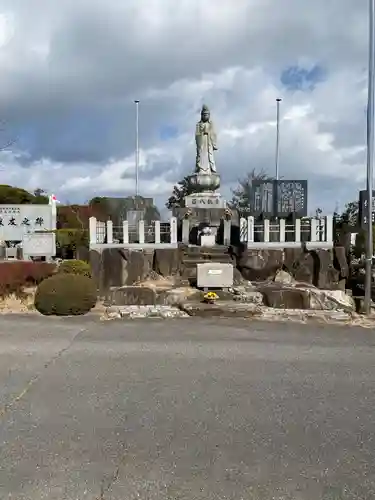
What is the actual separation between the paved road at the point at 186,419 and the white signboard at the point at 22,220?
18.0 m

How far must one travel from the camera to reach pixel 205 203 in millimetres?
21859

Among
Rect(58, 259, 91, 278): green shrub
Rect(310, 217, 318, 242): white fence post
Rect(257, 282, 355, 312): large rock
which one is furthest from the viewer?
Rect(310, 217, 318, 242): white fence post

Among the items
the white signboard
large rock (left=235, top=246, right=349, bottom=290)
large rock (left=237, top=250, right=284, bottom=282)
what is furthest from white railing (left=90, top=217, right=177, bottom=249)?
the white signboard

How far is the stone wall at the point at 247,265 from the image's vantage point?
53.7 feet

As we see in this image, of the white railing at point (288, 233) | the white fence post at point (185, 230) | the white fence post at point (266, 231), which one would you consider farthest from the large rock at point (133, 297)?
the white fence post at point (185, 230)

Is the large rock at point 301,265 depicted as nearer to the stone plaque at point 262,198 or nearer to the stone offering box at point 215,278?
the stone plaque at point 262,198

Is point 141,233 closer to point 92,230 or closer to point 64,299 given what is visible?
point 92,230

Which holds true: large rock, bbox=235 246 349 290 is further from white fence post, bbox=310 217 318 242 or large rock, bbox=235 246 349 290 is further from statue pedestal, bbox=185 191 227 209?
statue pedestal, bbox=185 191 227 209

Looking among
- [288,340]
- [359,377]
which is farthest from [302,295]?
[359,377]

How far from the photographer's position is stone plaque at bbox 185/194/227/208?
21.8 meters

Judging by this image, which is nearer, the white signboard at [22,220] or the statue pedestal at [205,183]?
the statue pedestal at [205,183]

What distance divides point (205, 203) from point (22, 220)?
372 inches

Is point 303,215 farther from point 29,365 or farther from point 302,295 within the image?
point 29,365

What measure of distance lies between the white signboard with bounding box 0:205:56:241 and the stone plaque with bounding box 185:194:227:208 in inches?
Answer: 310
